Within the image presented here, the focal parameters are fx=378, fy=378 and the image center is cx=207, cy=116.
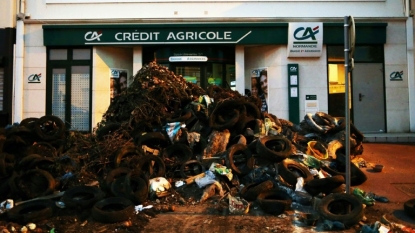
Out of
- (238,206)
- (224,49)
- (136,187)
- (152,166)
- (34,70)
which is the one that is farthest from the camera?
(224,49)

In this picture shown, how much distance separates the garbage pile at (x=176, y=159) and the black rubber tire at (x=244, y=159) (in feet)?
0.07

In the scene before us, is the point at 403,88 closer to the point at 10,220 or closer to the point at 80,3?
the point at 80,3

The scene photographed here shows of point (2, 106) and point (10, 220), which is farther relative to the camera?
point (2, 106)

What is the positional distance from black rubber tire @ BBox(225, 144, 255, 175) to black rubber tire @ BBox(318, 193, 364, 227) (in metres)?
1.82

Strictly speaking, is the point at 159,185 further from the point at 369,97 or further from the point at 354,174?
the point at 369,97

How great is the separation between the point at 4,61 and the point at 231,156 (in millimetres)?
11418

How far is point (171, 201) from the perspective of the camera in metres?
6.22

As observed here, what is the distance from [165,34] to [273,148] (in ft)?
27.7

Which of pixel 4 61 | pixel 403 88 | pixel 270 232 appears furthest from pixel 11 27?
pixel 403 88

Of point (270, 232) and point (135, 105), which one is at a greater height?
point (135, 105)

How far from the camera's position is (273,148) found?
7.26 metres

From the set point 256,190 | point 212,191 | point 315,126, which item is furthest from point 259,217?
point 315,126

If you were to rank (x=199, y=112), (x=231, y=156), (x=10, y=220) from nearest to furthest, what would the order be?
1. (x=10, y=220)
2. (x=231, y=156)
3. (x=199, y=112)

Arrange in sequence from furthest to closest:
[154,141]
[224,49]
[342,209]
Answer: [224,49], [154,141], [342,209]
